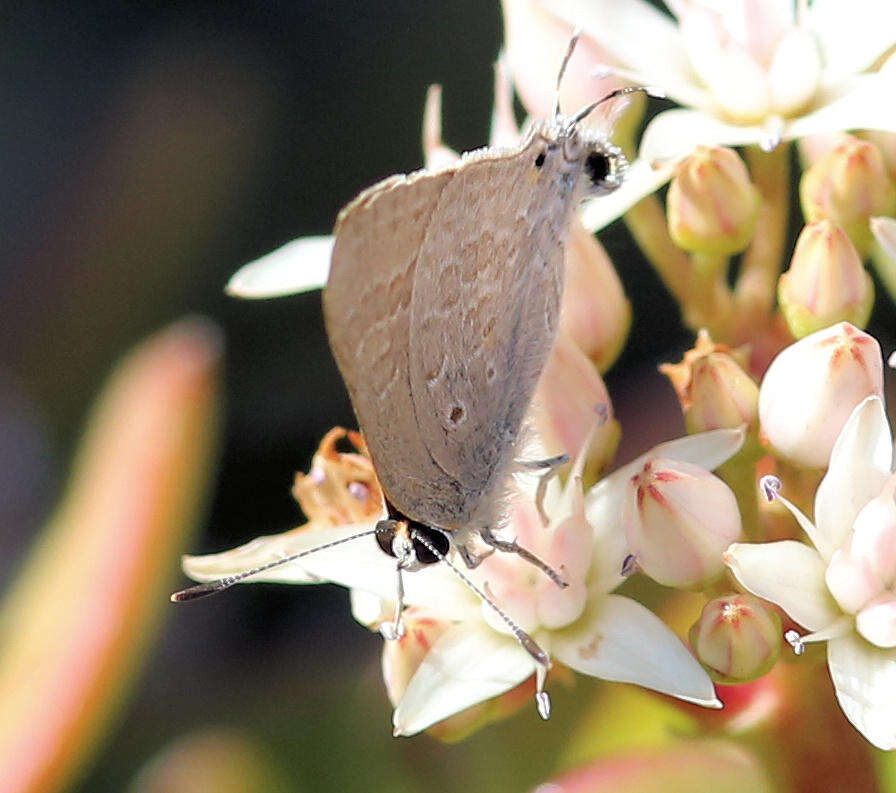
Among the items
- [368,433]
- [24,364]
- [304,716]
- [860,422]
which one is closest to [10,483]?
[24,364]

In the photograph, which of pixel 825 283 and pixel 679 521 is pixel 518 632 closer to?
pixel 679 521

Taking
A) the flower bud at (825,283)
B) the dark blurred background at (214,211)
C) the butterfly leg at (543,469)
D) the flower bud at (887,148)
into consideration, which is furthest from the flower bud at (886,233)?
the dark blurred background at (214,211)

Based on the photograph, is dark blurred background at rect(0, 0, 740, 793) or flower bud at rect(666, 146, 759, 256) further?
dark blurred background at rect(0, 0, 740, 793)

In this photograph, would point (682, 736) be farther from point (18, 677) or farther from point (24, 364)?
point (24, 364)

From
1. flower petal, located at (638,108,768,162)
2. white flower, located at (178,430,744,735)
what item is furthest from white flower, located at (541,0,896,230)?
white flower, located at (178,430,744,735)

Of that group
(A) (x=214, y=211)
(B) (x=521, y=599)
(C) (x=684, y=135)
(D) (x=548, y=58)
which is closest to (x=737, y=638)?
(B) (x=521, y=599)

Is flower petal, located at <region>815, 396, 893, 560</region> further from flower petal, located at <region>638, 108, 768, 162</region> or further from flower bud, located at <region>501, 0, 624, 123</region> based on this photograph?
flower bud, located at <region>501, 0, 624, 123</region>

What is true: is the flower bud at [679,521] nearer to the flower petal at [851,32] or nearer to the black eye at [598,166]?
the black eye at [598,166]
